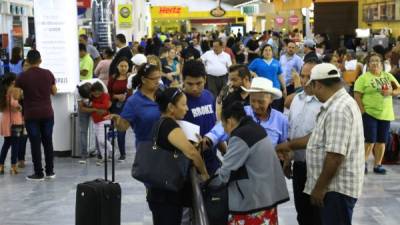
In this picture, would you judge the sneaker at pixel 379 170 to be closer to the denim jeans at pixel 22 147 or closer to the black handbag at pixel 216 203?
the denim jeans at pixel 22 147

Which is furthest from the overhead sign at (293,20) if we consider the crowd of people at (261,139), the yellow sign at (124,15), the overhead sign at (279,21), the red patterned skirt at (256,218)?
the red patterned skirt at (256,218)

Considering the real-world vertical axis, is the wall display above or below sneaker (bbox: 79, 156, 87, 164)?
above

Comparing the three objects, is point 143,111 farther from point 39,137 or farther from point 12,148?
point 12,148

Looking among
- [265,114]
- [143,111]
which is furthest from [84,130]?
[265,114]

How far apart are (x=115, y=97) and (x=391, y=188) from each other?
426 cm

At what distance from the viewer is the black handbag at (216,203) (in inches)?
188

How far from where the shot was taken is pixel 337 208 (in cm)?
464

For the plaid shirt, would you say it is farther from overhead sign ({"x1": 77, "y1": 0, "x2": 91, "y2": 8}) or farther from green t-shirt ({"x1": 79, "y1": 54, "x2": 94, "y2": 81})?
overhead sign ({"x1": 77, "y1": 0, "x2": 91, "y2": 8})

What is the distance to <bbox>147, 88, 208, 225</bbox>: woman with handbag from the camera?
4797 mm

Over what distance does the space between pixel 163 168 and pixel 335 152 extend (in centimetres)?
111

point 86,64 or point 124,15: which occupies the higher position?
point 124,15

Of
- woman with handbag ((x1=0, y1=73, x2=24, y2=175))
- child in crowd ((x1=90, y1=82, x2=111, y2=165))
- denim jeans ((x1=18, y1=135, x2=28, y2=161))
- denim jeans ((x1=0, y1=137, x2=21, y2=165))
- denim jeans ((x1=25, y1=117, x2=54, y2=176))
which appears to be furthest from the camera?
child in crowd ((x1=90, y1=82, x2=111, y2=165))

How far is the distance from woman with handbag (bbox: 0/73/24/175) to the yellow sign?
1636 cm

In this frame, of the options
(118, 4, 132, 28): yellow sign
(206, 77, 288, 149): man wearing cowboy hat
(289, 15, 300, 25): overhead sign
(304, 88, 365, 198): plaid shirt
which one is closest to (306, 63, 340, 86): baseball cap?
(304, 88, 365, 198): plaid shirt
